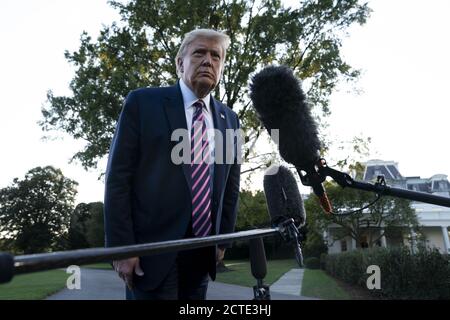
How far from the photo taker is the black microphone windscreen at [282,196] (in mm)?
2129

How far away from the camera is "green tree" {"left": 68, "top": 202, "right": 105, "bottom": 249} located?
4425 cm

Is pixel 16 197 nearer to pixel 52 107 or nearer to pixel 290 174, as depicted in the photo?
pixel 52 107

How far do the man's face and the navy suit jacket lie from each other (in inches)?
8.3

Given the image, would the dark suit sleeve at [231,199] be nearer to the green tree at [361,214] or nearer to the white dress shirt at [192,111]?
the white dress shirt at [192,111]

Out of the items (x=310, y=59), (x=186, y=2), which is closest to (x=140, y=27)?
(x=186, y=2)

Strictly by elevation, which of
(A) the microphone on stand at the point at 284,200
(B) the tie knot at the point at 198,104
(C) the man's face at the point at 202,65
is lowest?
(A) the microphone on stand at the point at 284,200

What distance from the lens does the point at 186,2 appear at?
635 inches

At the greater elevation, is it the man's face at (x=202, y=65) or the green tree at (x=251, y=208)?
the man's face at (x=202, y=65)

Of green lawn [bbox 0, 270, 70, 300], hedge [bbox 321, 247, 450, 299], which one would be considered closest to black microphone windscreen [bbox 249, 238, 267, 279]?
green lawn [bbox 0, 270, 70, 300]

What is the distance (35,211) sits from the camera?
69.9m

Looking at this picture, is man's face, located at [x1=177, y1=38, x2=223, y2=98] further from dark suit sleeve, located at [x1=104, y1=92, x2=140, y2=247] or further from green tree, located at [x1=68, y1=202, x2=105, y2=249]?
green tree, located at [x1=68, y1=202, x2=105, y2=249]

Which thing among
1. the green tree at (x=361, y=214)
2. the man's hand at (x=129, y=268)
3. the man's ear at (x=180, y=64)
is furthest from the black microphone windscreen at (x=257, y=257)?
the green tree at (x=361, y=214)

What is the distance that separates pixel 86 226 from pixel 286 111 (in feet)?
179

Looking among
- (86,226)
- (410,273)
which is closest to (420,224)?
(410,273)
